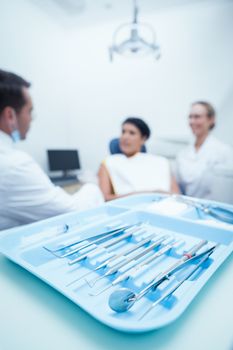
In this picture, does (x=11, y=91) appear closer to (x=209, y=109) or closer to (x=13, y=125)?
(x=13, y=125)

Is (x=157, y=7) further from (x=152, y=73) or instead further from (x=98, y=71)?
(x=98, y=71)

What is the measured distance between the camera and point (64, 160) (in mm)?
2213

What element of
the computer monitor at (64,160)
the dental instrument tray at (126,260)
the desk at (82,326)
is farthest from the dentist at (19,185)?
the computer monitor at (64,160)

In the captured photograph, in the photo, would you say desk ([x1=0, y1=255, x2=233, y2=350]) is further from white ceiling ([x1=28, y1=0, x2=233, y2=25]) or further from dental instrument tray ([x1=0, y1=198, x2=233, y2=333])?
white ceiling ([x1=28, y1=0, x2=233, y2=25])

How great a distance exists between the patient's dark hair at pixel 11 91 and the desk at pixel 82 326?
2.30 feet

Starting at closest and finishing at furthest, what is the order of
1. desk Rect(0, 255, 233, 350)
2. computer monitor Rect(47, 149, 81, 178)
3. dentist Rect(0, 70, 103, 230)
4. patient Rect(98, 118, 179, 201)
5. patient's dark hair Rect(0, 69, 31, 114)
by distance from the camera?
desk Rect(0, 255, 233, 350)
dentist Rect(0, 70, 103, 230)
patient's dark hair Rect(0, 69, 31, 114)
patient Rect(98, 118, 179, 201)
computer monitor Rect(47, 149, 81, 178)

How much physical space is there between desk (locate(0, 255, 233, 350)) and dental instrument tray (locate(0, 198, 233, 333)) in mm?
20

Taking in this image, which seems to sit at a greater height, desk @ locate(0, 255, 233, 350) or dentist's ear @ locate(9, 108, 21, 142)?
dentist's ear @ locate(9, 108, 21, 142)

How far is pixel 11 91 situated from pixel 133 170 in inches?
33.4

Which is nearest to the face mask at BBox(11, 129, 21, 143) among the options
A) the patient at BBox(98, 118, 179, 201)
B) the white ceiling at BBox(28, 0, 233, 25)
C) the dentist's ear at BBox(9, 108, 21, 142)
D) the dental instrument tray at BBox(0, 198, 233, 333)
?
the dentist's ear at BBox(9, 108, 21, 142)

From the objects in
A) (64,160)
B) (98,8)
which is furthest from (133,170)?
(98,8)

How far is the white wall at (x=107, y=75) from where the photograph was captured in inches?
66.7

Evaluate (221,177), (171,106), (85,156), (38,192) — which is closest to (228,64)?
(171,106)

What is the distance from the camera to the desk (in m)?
0.26
